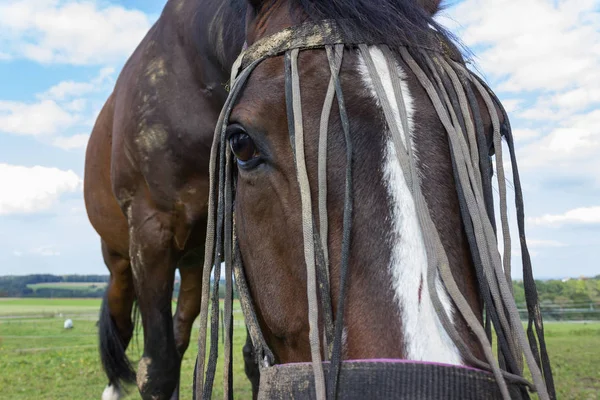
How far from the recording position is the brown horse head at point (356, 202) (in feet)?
4.40

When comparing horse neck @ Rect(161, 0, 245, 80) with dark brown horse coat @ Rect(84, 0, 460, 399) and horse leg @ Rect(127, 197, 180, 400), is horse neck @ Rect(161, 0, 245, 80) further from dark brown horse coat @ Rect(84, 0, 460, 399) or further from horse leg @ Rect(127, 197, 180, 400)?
horse leg @ Rect(127, 197, 180, 400)

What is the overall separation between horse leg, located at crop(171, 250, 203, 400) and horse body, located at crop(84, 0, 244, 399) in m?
1.43

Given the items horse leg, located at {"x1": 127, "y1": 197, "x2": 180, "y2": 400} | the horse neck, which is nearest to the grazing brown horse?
the horse neck

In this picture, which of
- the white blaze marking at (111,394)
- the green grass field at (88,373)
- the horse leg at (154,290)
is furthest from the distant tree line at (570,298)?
the horse leg at (154,290)

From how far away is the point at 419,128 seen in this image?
5.26ft

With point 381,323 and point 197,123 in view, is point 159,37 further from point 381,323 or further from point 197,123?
point 381,323

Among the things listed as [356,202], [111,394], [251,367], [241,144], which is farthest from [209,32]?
[111,394]

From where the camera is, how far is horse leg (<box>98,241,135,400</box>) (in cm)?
552

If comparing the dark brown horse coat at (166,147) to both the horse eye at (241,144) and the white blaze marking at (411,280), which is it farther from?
the white blaze marking at (411,280)

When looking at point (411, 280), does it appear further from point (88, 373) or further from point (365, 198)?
point (88, 373)

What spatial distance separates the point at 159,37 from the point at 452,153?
258 centimetres

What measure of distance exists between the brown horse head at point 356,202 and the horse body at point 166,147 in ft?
4.08

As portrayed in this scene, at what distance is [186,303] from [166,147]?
238 centimetres

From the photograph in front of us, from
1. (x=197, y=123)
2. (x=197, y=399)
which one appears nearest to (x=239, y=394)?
(x=197, y=123)
